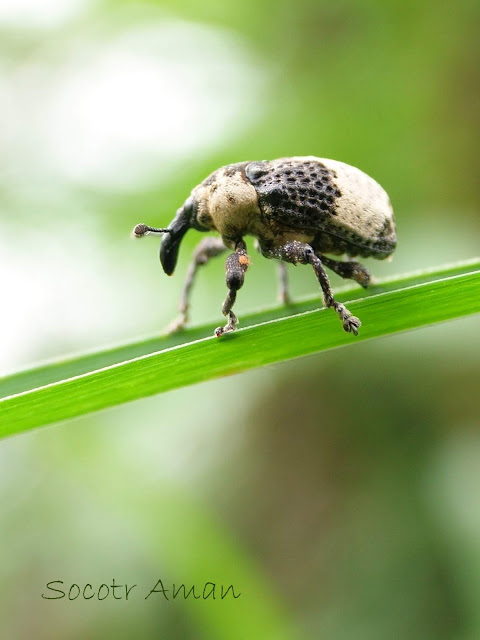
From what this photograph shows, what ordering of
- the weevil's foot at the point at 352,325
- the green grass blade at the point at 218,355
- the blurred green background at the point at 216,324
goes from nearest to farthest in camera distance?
the green grass blade at the point at 218,355 → the weevil's foot at the point at 352,325 → the blurred green background at the point at 216,324

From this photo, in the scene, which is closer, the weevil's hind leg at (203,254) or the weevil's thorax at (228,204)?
the weevil's thorax at (228,204)

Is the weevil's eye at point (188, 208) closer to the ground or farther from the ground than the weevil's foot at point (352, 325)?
farther from the ground

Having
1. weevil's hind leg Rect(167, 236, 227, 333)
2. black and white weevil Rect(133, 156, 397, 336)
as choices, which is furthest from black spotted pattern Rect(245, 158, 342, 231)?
weevil's hind leg Rect(167, 236, 227, 333)

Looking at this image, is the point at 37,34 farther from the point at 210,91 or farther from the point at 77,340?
the point at 77,340

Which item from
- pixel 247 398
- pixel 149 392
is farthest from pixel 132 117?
pixel 149 392

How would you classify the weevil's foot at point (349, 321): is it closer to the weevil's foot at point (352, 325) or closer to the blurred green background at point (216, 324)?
the weevil's foot at point (352, 325)

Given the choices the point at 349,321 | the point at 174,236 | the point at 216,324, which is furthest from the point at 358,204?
the point at 174,236

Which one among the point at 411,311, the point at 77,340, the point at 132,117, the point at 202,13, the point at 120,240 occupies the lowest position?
the point at 77,340

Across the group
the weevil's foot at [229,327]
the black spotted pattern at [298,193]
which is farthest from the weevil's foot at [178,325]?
the black spotted pattern at [298,193]
